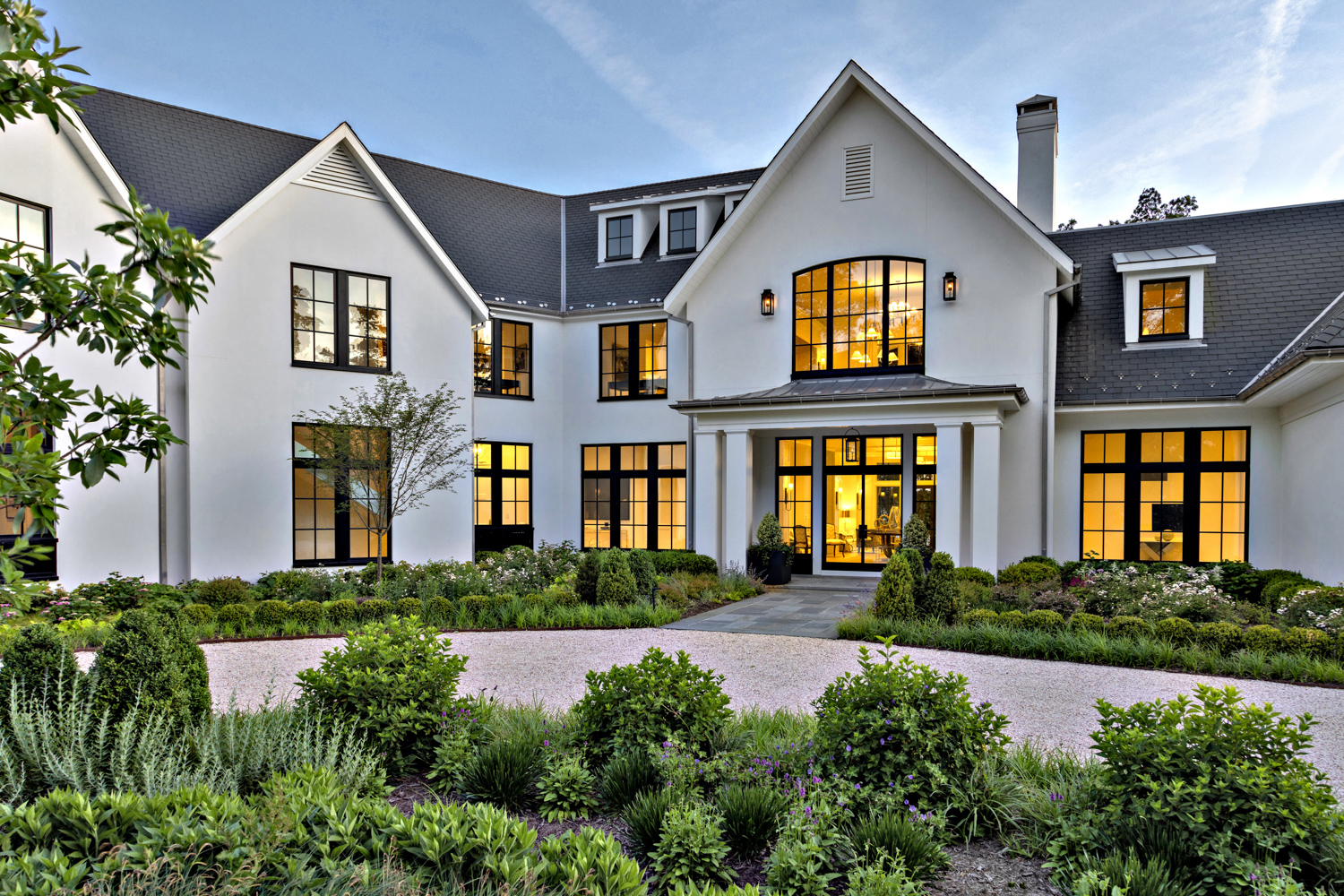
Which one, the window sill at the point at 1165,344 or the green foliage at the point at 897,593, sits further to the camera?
the window sill at the point at 1165,344

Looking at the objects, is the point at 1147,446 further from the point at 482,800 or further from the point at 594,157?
the point at 594,157

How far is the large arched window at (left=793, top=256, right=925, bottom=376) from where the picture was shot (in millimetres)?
14445

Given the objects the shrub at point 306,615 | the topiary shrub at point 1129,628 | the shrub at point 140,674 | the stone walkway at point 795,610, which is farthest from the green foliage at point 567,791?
the topiary shrub at point 1129,628

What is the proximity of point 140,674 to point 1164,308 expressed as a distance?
1604 centimetres

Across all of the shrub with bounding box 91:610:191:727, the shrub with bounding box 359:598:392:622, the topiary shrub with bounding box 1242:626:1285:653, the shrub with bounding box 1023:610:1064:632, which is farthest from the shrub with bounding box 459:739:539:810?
the topiary shrub with bounding box 1242:626:1285:653

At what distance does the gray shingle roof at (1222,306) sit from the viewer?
1318 centimetres

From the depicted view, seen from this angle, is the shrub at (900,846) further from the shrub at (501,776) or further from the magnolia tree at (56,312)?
the magnolia tree at (56,312)

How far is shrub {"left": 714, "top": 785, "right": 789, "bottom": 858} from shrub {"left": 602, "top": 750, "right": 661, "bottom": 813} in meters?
0.55

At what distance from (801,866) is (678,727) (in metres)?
1.44

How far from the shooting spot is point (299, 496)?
43.8 ft

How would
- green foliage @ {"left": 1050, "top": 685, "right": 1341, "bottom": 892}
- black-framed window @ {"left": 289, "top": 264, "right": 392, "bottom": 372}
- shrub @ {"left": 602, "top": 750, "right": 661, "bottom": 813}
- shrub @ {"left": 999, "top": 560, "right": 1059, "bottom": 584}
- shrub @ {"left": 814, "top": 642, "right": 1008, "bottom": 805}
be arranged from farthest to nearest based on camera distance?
1. black-framed window @ {"left": 289, "top": 264, "right": 392, "bottom": 372}
2. shrub @ {"left": 999, "top": 560, "right": 1059, "bottom": 584}
3. shrub @ {"left": 602, "top": 750, "right": 661, "bottom": 813}
4. shrub @ {"left": 814, "top": 642, "right": 1008, "bottom": 805}
5. green foliage @ {"left": 1050, "top": 685, "right": 1341, "bottom": 892}

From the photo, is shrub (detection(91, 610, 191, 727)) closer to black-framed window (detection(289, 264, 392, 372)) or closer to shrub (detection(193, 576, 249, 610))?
shrub (detection(193, 576, 249, 610))

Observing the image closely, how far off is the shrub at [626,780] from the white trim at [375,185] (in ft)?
37.4

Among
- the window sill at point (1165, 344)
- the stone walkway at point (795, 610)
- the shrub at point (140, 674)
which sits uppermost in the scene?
the window sill at point (1165, 344)
